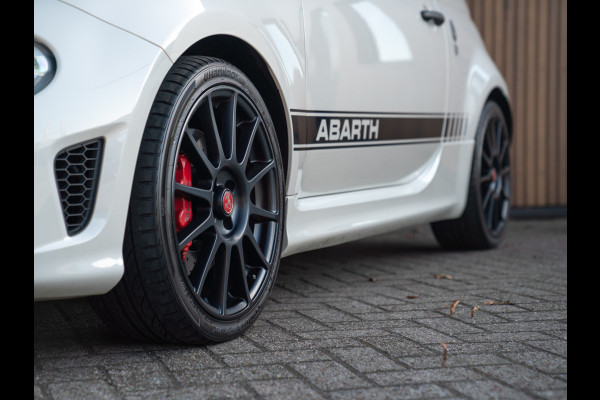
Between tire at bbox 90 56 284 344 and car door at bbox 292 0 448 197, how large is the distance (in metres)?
0.32

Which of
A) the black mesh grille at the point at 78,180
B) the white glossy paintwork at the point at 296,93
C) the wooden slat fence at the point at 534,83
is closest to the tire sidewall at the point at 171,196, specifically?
the white glossy paintwork at the point at 296,93

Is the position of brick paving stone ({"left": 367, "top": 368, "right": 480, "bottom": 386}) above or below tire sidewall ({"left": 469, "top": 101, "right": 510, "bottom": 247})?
below

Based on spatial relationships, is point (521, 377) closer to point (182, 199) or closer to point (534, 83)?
point (182, 199)

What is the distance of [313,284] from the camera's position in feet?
12.3

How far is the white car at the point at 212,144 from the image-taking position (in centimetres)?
208

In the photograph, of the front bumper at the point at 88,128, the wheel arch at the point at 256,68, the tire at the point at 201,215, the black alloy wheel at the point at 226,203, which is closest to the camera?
the front bumper at the point at 88,128

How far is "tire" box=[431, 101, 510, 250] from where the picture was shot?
465 cm

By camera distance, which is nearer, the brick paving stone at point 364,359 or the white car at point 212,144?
the white car at point 212,144

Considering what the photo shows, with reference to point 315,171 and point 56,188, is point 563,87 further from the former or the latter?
point 56,188

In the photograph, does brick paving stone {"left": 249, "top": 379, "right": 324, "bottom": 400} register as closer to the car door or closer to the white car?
the white car

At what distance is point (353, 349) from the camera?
248 centimetres

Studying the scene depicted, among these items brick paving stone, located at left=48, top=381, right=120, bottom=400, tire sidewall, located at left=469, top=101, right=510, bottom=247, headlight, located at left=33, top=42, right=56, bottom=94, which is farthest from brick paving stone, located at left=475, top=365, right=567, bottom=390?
tire sidewall, located at left=469, top=101, right=510, bottom=247

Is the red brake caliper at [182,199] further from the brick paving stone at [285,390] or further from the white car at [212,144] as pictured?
the brick paving stone at [285,390]

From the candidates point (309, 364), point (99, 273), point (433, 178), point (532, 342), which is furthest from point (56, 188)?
point (433, 178)
